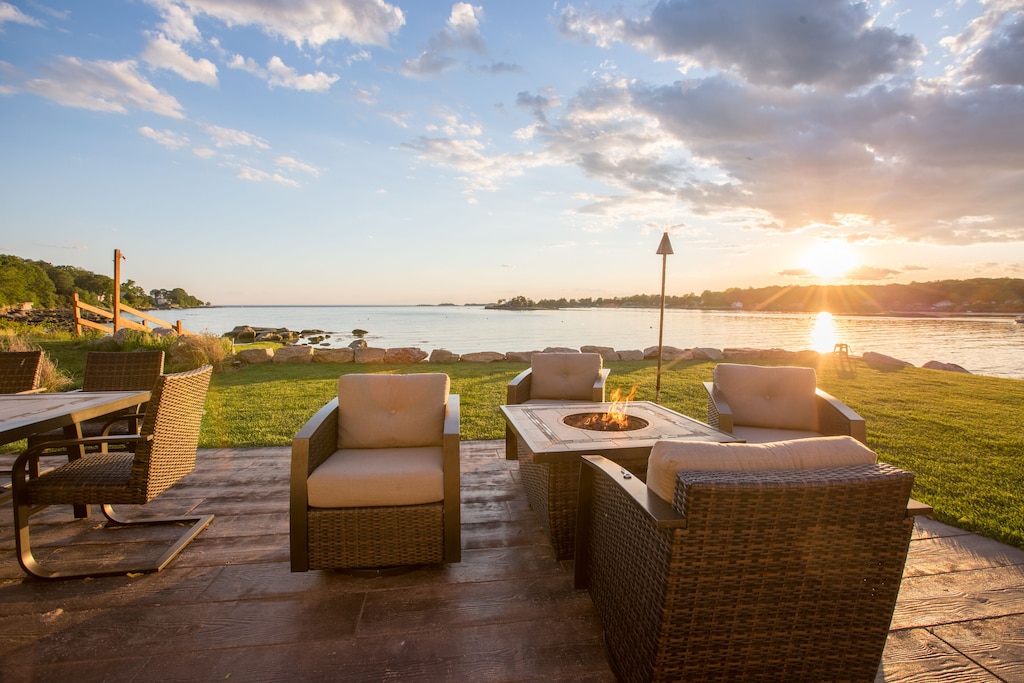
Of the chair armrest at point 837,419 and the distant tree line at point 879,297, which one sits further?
the distant tree line at point 879,297

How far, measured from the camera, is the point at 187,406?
2.47 m

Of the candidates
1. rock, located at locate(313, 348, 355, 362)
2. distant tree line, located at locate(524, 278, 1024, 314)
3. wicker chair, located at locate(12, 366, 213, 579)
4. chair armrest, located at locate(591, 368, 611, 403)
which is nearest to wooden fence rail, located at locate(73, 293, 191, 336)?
rock, located at locate(313, 348, 355, 362)

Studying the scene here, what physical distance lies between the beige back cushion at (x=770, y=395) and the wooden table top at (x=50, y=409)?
3953 millimetres

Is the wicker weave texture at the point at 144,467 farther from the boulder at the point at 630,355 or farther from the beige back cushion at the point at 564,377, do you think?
the boulder at the point at 630,355

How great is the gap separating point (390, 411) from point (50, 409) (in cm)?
176

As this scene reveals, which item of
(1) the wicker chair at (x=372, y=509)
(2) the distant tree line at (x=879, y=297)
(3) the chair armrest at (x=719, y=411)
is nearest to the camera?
(1) the wicker chair at (x=372, y=509)

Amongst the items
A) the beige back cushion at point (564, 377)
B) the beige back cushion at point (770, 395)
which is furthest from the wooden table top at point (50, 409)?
the beige back cushion at point (770, 395)

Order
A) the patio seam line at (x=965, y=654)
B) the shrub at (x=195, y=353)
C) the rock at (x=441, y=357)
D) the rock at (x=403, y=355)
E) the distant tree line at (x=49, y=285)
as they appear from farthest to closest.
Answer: the distant tree line at (x=49, y=285), the rock at (x=441, y=357), the rock at (x=403, y=355), the shrub at (x=195, y=353), the patio seam line at (x=965, y=654)

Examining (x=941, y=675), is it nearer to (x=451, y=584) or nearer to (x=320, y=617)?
(x=451, y=584)

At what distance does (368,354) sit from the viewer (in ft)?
34.1

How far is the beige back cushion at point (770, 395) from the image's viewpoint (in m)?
3.36

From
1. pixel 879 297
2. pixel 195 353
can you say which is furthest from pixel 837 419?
pixel 879 297

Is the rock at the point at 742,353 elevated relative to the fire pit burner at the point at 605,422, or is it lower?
lower

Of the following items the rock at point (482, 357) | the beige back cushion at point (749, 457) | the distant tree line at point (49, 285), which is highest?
the distant tree line at point (49, 285)
